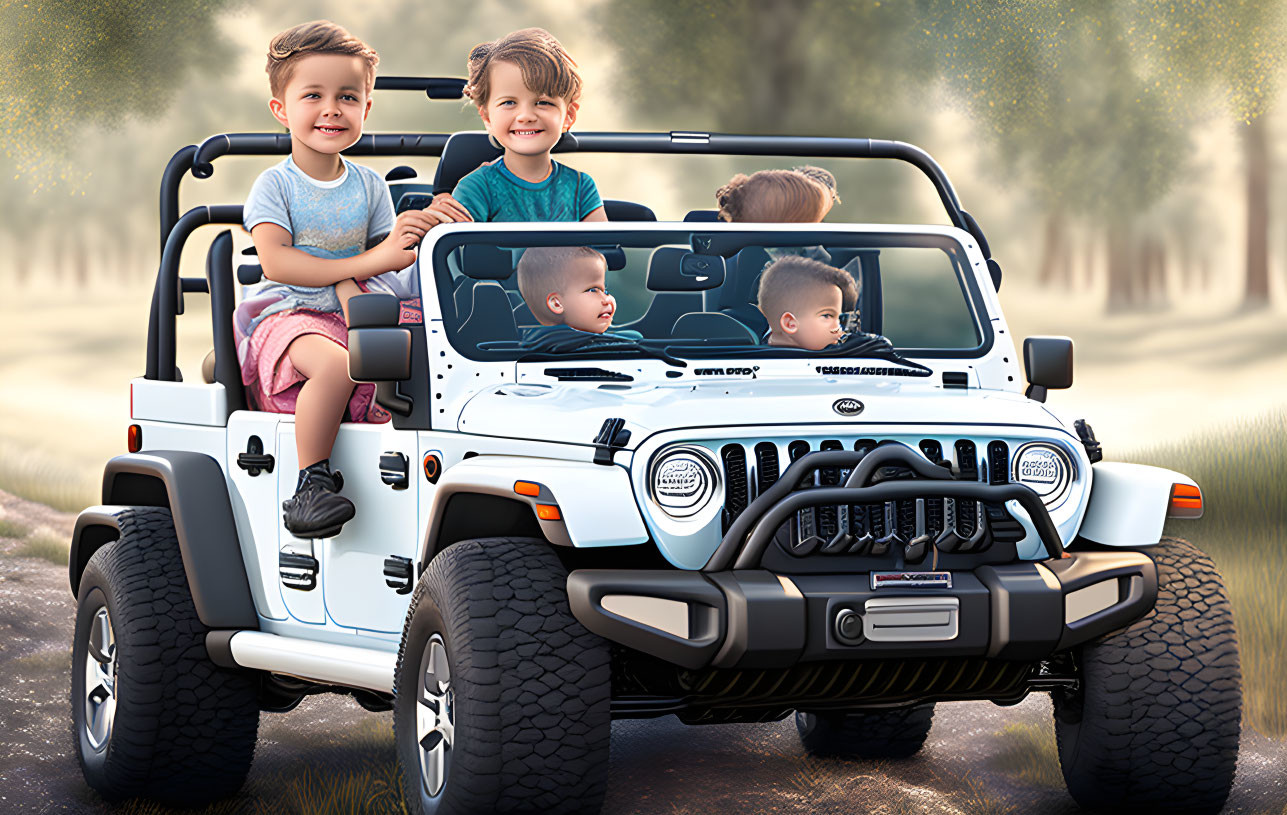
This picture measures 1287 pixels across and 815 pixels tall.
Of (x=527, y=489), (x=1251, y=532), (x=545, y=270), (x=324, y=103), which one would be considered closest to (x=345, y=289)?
(x=324, y=103)

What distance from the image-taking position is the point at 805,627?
4.00m

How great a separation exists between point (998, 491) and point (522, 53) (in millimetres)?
2372

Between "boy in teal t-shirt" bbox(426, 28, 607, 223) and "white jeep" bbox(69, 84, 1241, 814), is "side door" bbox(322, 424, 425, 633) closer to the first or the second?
"white jeep" bbox(69, 84, 1241, 814)

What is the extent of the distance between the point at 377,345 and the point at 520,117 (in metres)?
1.26

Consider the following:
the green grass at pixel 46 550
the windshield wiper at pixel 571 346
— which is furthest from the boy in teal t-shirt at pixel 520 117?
the green grass at pixel 46 550

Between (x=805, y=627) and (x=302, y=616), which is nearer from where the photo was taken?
(x=805, y=627)

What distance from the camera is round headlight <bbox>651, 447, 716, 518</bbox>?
4.20m

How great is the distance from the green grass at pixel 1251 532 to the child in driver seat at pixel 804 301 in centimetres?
206

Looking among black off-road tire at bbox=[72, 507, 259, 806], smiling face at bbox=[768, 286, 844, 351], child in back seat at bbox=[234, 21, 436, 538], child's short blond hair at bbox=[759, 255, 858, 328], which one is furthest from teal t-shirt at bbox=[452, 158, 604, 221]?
black off-road tire at bbox=[72, 507, 259, 806]

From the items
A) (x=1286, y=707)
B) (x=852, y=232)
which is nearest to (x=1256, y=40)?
(x=1286, y=707)

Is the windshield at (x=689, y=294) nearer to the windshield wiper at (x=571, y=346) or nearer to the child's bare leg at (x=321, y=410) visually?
the windshield wiper at (x=571, y=346)

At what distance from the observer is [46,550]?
12.4m

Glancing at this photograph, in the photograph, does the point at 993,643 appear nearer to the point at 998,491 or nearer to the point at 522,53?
the point at 998,491

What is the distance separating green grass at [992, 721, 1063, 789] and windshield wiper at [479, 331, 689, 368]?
2198 millimetres
